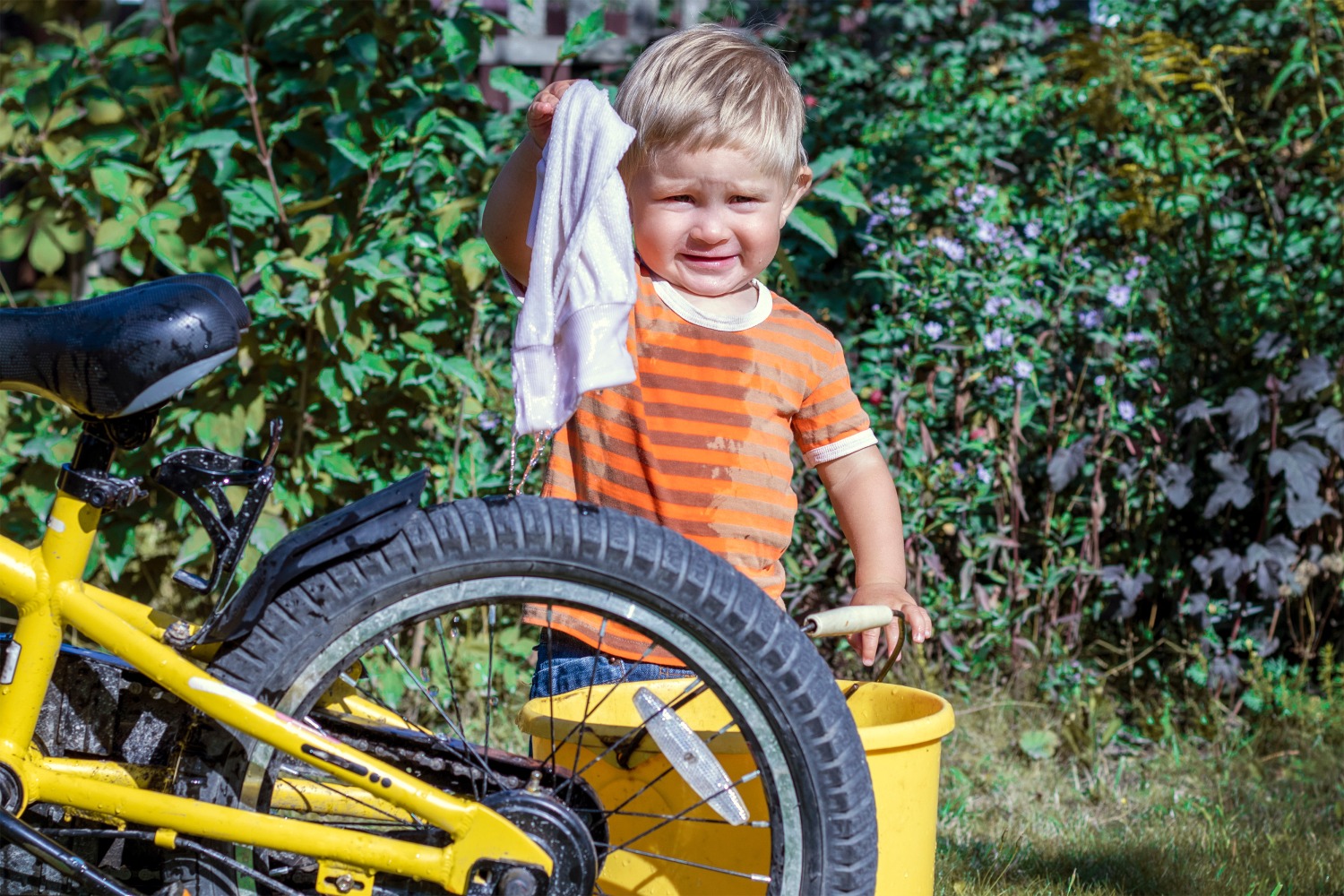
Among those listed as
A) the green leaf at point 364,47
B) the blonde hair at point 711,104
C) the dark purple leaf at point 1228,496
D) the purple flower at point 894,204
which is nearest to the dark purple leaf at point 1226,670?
the dark purple leaf at point 1228,496

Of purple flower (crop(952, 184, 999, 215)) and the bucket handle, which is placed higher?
purple flower (crop(952, 184, 999, 215))

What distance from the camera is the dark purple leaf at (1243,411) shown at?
2.72 metres

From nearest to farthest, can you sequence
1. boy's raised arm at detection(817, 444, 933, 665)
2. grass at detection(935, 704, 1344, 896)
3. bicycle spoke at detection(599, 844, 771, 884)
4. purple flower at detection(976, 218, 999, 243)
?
bicycle spoke at detection(599, 844, 771, 884), boy's raised arm at detection(817, 444, 933, 665), grass at detection(935, 704, 1344, 896), purple flower at detection(976, 218, 999, 243)

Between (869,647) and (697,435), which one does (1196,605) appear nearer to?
(869,647)

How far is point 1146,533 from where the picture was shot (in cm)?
288

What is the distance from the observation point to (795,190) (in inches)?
74.0

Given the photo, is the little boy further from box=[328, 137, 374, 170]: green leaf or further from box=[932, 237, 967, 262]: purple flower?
box=[932, 237, 967, 262]: purple flower

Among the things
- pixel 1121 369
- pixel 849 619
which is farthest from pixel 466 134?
pixel 1121 369

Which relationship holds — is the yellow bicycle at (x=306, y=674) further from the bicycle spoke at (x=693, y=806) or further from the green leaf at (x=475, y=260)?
the green leaf at (x=475, y=260)

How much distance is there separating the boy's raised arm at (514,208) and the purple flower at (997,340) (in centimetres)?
130

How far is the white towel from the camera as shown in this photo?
1.38 metres

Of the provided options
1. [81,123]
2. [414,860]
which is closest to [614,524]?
[414,860]

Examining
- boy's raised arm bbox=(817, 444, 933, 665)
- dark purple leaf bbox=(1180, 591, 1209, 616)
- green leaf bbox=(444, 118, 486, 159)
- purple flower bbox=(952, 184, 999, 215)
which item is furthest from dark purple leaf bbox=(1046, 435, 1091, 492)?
green leaf bbox=(444, 118, 486, 159)

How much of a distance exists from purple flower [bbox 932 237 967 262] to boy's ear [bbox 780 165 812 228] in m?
0.95
